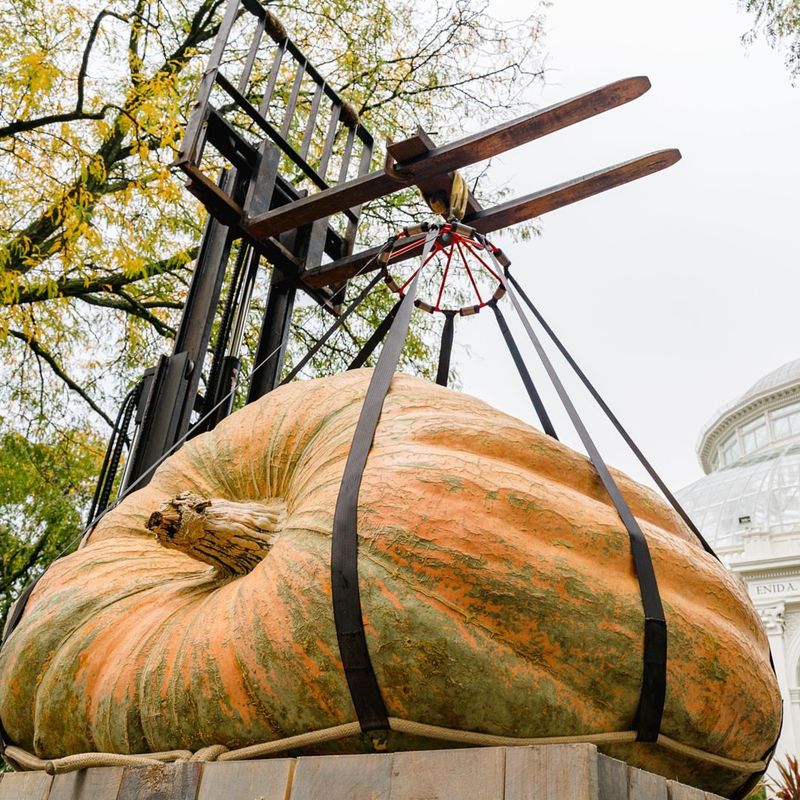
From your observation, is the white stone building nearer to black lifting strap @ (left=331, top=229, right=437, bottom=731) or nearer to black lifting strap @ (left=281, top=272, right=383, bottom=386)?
black lifting strap @ (left=281, top=272, right=383, bottom=386)

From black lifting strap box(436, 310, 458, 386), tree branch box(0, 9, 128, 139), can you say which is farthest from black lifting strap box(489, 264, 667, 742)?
tree branch box(0, 9, 128, 139)

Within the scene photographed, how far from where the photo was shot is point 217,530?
1497mm

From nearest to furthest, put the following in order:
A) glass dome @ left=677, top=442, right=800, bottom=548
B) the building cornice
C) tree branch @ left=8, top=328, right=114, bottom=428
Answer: tree branch @ left=8, top=328, right=114, bottom=428 < glass dome @ left=677, top=442, right=800, bottom=548 < the building cornice

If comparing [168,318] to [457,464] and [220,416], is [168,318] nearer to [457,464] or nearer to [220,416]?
[220,416]

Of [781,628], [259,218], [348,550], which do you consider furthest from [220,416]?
[781,628]

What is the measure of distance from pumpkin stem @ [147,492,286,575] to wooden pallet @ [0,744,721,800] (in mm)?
391

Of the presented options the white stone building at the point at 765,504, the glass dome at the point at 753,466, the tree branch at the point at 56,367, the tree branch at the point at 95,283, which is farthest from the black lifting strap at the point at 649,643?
the glass dome at the point at 753,466

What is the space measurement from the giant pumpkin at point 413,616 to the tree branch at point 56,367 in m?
5.25

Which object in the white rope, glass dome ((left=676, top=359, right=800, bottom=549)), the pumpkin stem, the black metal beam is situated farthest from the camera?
glass dome ((left=676, top=359, right=800, bottom=549))

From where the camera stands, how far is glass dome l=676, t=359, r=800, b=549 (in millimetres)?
23438

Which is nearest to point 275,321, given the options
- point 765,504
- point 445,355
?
point 445,355

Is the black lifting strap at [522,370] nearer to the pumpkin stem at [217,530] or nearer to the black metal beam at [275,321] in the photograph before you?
the pumpkin stem at [217,530]

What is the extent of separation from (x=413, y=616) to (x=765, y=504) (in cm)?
2507

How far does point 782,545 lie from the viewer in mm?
20406
